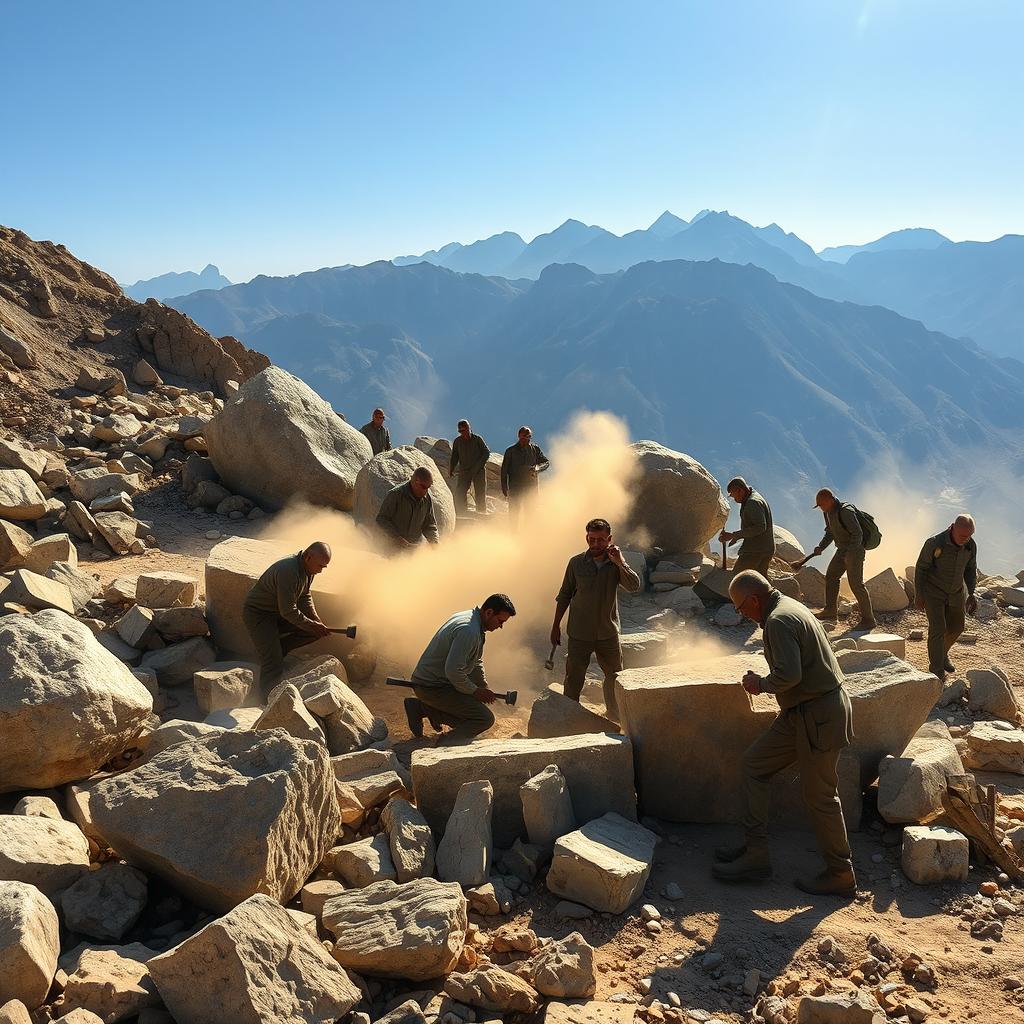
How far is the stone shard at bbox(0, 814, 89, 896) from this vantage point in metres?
3.35

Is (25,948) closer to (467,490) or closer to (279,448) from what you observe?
(279,448)

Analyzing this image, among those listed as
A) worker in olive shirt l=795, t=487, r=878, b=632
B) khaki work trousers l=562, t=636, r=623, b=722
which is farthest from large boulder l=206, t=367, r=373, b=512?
worker in olive shirt l=795, t=487, r=878, b=632

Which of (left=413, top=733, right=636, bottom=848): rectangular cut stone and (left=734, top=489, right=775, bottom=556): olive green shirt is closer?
(left=413, top=733, right=636, bottom=848): rectangular cut stone

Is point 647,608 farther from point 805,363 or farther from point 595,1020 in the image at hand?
point 805,363

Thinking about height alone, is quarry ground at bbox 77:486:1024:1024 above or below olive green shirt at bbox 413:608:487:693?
below

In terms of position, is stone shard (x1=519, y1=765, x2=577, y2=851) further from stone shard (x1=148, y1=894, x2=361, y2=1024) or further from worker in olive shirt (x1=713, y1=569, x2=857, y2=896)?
stone shard (x1=148, y1=894, x2=361, y2=1024)

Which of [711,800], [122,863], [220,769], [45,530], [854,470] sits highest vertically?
[45,530]

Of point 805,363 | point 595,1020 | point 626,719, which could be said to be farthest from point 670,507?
point 805,363

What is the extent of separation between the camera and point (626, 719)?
4.94 metres

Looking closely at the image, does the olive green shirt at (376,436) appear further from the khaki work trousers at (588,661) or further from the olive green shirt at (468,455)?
the khaki work trousers at (588,661)

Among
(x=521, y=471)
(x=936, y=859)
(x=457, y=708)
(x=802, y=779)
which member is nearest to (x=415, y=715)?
(x=457, y=708)

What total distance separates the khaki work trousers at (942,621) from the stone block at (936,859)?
337 cm

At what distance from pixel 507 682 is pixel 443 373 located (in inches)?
6666

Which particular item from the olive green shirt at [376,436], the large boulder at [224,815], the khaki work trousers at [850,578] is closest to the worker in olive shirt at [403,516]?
the large boulder at [224,815]
